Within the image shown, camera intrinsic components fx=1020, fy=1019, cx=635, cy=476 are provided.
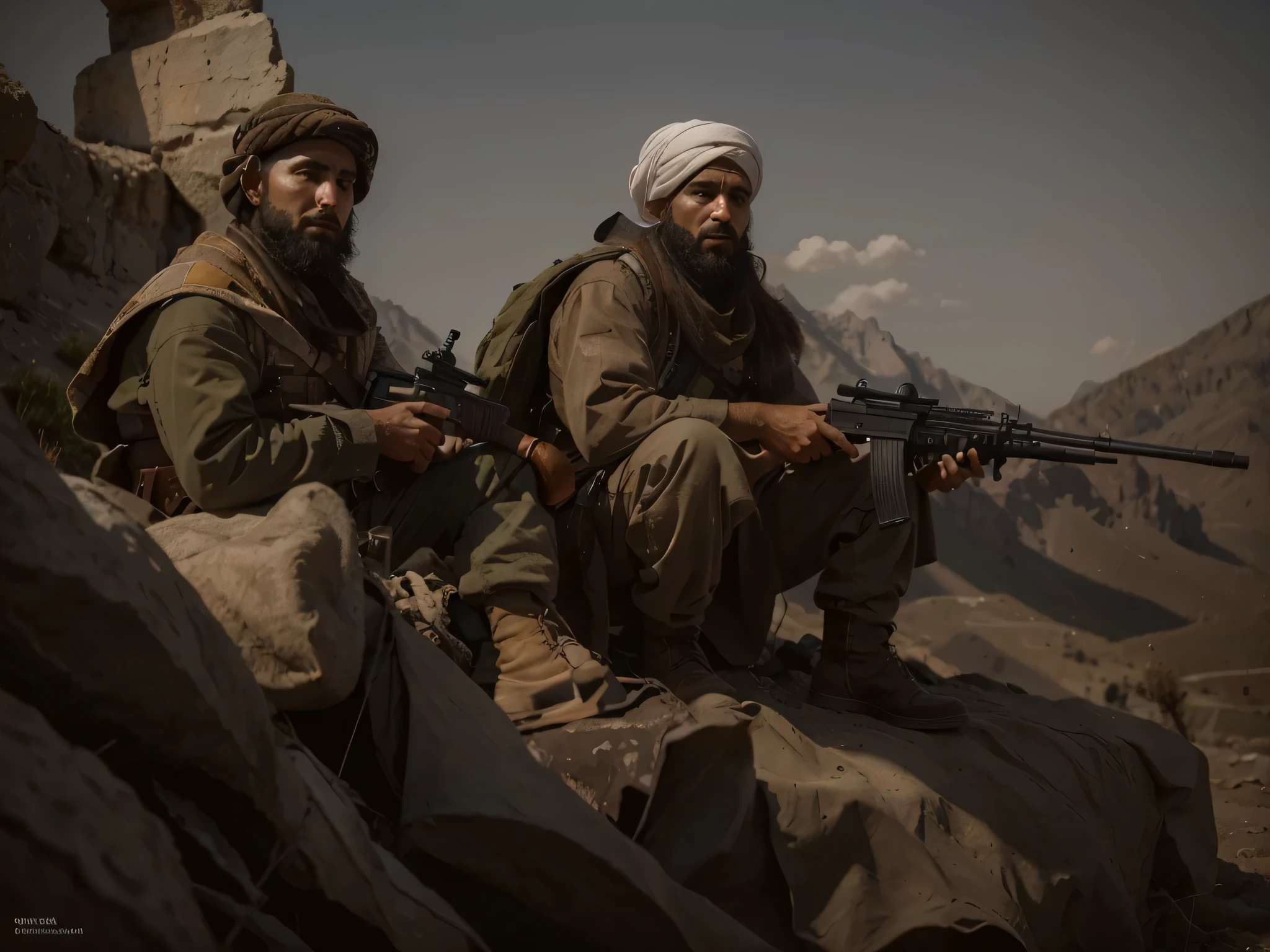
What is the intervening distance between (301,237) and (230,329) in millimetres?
490

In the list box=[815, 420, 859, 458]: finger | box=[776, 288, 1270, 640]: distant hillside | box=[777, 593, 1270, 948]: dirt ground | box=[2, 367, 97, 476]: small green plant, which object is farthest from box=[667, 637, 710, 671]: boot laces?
box=[776, 288, 1270, 640]: distant hillside

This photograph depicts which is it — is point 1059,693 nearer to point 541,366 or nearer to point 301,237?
point 541,366

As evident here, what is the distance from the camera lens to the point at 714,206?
12.0 ft

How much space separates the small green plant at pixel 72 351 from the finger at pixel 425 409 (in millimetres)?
5458

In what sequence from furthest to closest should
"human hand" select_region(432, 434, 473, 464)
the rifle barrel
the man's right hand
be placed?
the rifle barrel, "human hand" select_region(432, 434, 473, 464), the man's right hand

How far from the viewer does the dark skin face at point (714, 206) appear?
365cm

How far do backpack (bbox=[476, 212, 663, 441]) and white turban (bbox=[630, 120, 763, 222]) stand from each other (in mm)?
315

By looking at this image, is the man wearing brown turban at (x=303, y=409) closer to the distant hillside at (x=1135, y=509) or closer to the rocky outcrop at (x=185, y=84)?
the rocky outcrop at (x=185, y=84)

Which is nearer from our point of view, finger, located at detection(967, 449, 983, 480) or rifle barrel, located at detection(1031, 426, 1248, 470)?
finger, located at detection(967, 449, 983, 480)

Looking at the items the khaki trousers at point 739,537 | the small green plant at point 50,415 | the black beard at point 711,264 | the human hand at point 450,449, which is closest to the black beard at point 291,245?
the human hand at point 450,449

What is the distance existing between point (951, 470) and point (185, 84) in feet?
26.3

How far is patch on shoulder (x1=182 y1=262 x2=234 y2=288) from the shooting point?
272 cm

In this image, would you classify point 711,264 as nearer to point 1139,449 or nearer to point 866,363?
point 1139,449

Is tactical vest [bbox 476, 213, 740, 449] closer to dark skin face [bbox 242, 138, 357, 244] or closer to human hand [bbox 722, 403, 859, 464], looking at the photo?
human hand [bbox 722, 403, 859, 464]
